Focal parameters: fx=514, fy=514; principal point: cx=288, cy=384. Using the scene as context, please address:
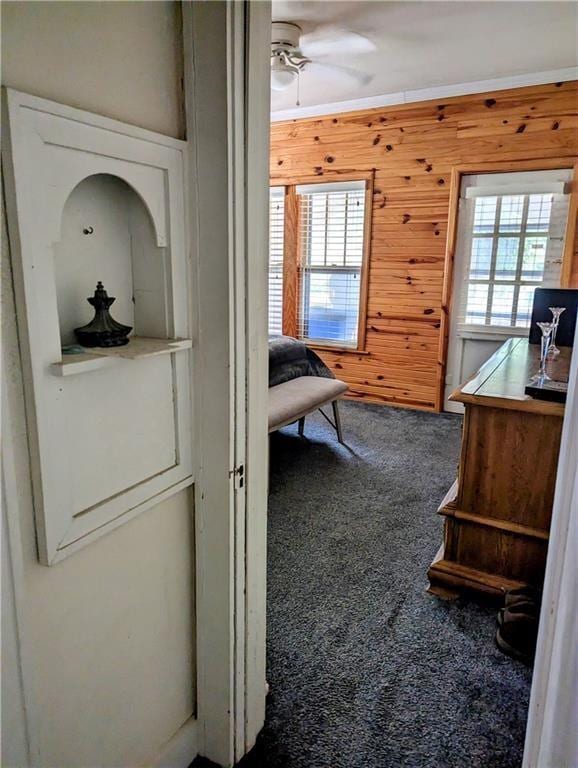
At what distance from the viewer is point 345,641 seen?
1812 mm

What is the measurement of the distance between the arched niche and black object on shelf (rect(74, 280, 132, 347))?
0.03m

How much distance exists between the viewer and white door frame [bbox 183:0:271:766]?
1.04 meters

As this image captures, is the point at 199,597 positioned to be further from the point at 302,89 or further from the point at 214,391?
the point at 302,89

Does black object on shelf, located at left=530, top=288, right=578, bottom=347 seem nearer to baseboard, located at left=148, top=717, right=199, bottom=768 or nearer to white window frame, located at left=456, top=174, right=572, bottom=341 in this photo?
white window frame, located at left=456, top=174, right=572, bottom=341

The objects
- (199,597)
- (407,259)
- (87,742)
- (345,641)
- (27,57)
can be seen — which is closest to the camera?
(27,57)

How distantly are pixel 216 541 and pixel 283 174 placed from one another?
14.7 feet

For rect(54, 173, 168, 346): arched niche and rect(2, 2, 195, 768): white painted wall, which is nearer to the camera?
rect(2, 2, 195, 768): white painted wall

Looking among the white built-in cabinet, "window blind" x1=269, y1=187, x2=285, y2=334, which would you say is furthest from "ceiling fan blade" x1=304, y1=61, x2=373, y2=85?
the white built-in cabinet

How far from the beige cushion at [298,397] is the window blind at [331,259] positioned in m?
1.31

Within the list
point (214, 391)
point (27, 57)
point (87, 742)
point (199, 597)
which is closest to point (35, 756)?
point (87, 742)

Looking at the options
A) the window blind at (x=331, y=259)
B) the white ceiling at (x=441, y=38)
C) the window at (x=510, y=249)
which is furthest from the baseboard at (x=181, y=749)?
the window blind at (x=331, y=259)

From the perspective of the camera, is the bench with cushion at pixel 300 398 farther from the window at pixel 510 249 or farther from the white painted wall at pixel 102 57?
the white painted wall at pixel 102 57

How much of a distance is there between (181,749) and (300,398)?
221 centimetres

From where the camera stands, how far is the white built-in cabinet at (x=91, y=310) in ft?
2.55
